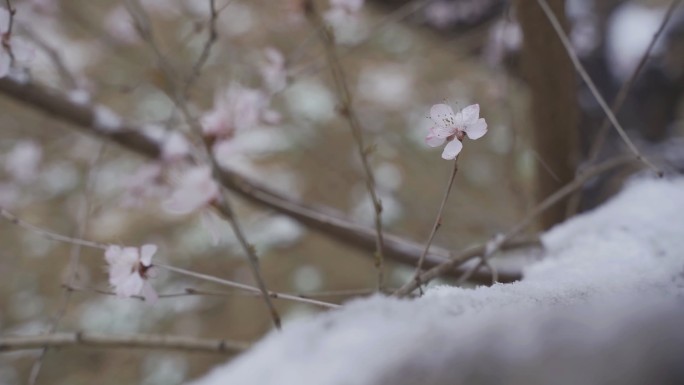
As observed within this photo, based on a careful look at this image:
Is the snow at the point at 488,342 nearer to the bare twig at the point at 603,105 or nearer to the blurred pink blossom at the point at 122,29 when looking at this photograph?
the bare twig at the point at 603,105

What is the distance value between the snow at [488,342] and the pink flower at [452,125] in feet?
0.64

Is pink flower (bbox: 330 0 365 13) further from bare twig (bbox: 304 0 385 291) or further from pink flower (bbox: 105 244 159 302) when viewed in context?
pink flower (bbox: 105 244 159 302)

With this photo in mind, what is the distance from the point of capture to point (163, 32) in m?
3.19

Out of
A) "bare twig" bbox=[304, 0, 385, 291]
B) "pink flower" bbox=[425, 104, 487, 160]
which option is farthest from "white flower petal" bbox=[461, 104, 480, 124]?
"bare twig" bbox=[304, 0, 385, 291]

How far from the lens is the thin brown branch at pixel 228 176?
3.43ft

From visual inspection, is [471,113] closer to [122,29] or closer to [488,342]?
[488,342]

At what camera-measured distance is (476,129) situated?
0.52m

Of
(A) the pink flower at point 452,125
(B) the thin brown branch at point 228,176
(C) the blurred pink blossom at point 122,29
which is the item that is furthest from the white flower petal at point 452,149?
(C) the blurred pink blossom at point 122,29

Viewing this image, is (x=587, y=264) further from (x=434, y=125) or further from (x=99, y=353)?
(x=99, y=353)

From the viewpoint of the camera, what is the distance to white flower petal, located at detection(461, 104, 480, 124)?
0.52 meters

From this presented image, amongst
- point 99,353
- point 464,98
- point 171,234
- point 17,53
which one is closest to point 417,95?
point 464,98

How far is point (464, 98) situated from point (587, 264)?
2.14 metres

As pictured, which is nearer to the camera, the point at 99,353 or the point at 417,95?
the point at 99,353

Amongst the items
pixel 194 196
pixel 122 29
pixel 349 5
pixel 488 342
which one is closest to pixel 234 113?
pixel 349 5
